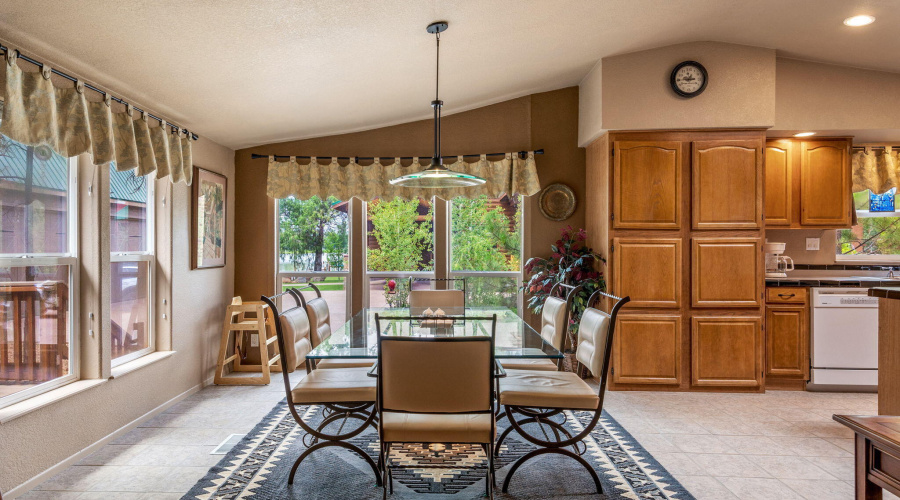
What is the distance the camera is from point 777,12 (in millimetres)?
3535

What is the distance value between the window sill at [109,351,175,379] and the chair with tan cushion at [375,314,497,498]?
201cm

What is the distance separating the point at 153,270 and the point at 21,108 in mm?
1801

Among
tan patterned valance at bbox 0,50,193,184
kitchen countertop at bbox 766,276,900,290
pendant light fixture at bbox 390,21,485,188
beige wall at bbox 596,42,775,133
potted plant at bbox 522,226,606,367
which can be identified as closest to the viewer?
tan patterned valance at bbox 0,50,193,184

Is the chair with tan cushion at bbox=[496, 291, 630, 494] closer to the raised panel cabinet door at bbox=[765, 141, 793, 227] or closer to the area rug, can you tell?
the area rug

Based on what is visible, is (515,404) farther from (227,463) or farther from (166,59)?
(166,59)

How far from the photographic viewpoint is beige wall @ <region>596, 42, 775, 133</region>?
4188 millimetres

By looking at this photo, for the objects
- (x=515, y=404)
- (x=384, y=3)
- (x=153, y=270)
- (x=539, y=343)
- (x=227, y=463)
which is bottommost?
(x=227, y=463)

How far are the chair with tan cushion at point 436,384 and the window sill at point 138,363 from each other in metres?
2.01

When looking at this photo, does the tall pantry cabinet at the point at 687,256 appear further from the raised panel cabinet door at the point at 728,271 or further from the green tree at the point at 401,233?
the green tree at the point at 401,233

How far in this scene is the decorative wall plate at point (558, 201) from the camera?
500cm

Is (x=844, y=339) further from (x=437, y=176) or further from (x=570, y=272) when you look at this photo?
(x=437, y=176)

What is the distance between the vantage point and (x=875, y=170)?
4.80 meters

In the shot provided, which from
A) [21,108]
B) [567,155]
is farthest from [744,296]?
[21,108]

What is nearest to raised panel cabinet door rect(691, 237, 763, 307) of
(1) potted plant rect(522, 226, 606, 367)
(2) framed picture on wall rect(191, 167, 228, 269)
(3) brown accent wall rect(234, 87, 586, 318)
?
(1) potted plant rect(522, 226, 606, 367)
